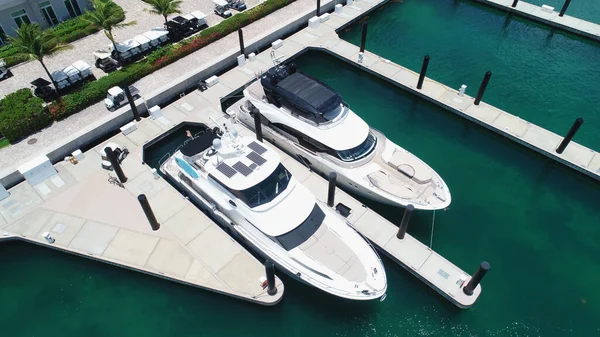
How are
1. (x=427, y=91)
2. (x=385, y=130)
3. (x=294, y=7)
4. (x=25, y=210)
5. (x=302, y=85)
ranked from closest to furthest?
(x=25, y=210) → (x=302, y=85) → (x=385, y=130) → (x=427, y=91) → (x=294, y=7)

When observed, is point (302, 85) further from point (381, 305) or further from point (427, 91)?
point (381, 305)

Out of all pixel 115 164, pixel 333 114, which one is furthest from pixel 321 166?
pixel 115 164

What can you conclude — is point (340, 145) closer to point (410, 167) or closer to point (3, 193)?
point (410, 167)

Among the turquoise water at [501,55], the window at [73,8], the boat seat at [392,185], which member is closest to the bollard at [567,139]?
the turquoise water at [501,55]

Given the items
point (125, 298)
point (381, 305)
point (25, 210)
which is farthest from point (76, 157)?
point (381, 305)

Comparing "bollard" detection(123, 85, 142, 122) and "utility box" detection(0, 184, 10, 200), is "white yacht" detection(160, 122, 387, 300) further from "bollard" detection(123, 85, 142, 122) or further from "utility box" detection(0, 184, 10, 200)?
"utility box" detection(0, 184, 10, 200)
